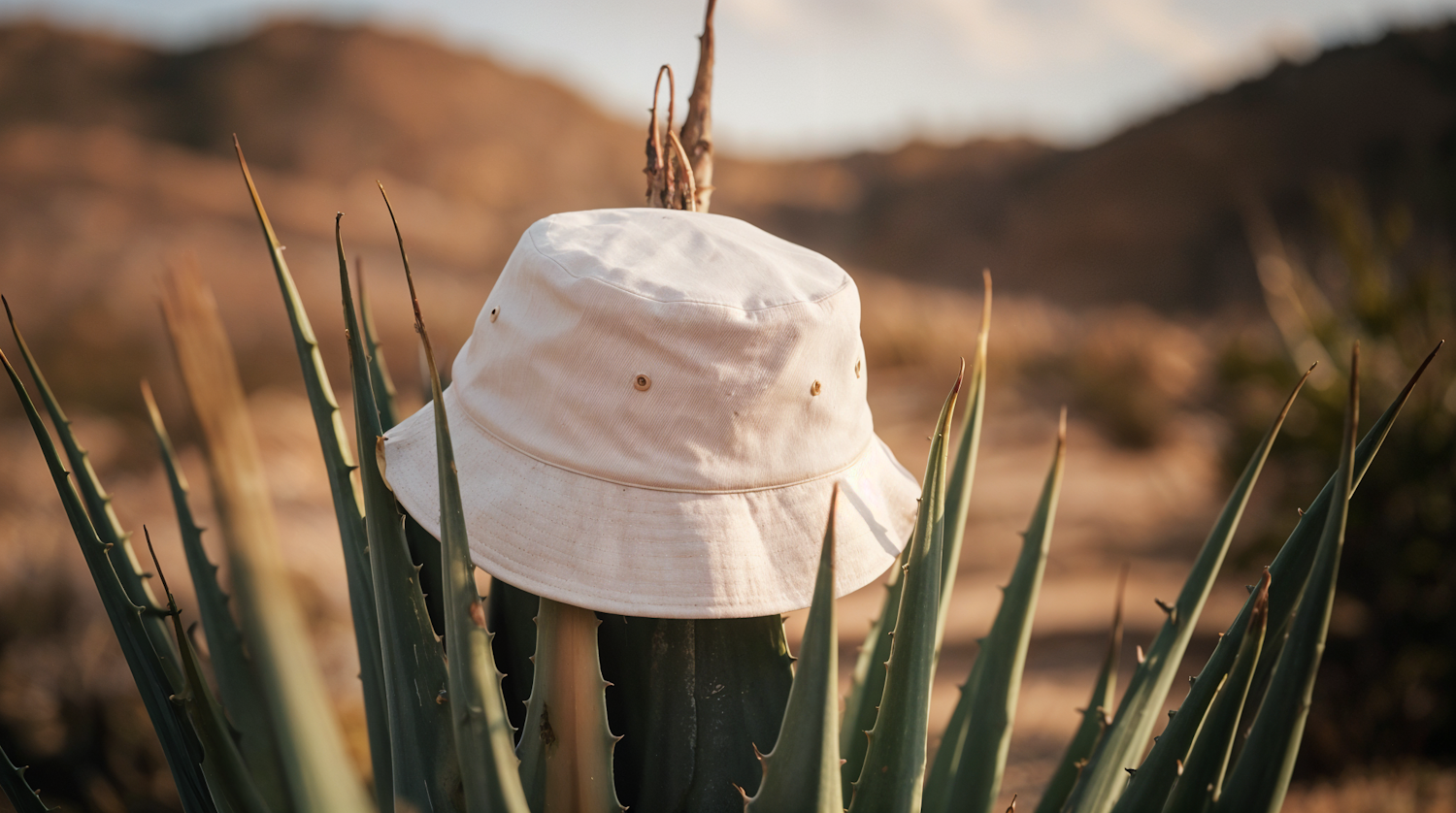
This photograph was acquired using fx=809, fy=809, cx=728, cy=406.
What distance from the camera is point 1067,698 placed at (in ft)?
12.0

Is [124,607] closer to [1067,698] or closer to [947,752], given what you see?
[947,752]

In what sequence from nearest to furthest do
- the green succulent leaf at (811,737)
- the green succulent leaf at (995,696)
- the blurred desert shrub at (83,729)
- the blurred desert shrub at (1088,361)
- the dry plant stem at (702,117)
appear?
the green succulent leaf at (811,737), the dry plant stem at (702,117), the green succulent leaf at (995,696), the blurred desert shrub at (83,729), the blurred desert shrub at (1088,361)

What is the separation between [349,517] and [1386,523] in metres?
3.75

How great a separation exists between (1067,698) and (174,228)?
671 inches

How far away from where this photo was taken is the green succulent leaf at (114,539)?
874 mm

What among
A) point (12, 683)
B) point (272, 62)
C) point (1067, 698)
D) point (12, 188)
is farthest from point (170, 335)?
point (272, 62)

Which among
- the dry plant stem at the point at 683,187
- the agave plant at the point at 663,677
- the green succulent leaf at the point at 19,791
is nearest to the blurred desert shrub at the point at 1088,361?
the agave plant at the point at 663,677

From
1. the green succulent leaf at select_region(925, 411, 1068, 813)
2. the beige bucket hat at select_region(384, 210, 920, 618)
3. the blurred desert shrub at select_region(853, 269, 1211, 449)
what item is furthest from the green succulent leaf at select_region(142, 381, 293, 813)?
the blurred desert shrub at select_region(853, 269, 1211, 449)

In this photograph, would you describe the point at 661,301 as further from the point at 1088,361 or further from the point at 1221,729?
the point at 1088,361

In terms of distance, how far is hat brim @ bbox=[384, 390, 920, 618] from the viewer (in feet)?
2.43

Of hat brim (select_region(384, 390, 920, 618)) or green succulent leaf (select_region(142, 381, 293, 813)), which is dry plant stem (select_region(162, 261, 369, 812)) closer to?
hat brim (select_region(384, 390, 920, 618))

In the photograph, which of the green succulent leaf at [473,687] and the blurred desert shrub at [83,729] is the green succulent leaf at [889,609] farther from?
the blurred desert shrub at [83,729]

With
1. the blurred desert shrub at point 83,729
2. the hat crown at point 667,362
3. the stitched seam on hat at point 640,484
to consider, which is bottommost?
the blurred desert shrub at point 83,729

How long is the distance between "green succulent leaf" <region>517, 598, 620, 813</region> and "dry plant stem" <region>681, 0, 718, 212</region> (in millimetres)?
508
